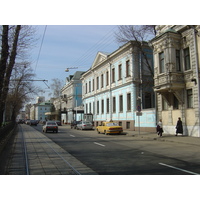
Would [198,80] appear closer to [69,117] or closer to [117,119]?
[117,119]

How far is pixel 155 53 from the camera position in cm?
2450

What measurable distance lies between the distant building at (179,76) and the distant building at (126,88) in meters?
3.75

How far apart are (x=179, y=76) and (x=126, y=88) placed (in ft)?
40.0

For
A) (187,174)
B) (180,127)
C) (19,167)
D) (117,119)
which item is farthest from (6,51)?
(117,119)

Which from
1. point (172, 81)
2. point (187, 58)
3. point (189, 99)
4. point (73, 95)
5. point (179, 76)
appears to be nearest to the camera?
point (189, 99)

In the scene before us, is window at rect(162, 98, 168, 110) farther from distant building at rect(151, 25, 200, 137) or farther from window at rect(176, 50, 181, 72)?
window at rect(176, 50, 181, 72)

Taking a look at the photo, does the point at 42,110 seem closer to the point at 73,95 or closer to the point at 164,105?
the point at 73,95

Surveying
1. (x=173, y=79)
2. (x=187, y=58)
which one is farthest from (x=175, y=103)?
(x=187, y=58)

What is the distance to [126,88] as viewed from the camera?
1291 inches

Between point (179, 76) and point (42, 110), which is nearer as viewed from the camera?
point (179, 76)

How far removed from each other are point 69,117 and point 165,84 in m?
53.9

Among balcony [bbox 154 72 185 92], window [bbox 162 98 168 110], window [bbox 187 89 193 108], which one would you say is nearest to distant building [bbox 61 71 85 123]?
window [bbox 162 98 168 110]

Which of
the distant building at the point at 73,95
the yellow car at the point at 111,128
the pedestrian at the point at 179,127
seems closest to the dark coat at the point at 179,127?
the pedestrian at the point at 179,127

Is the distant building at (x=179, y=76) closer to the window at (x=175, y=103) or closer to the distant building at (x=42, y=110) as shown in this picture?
the window at (x=175, y=103)
